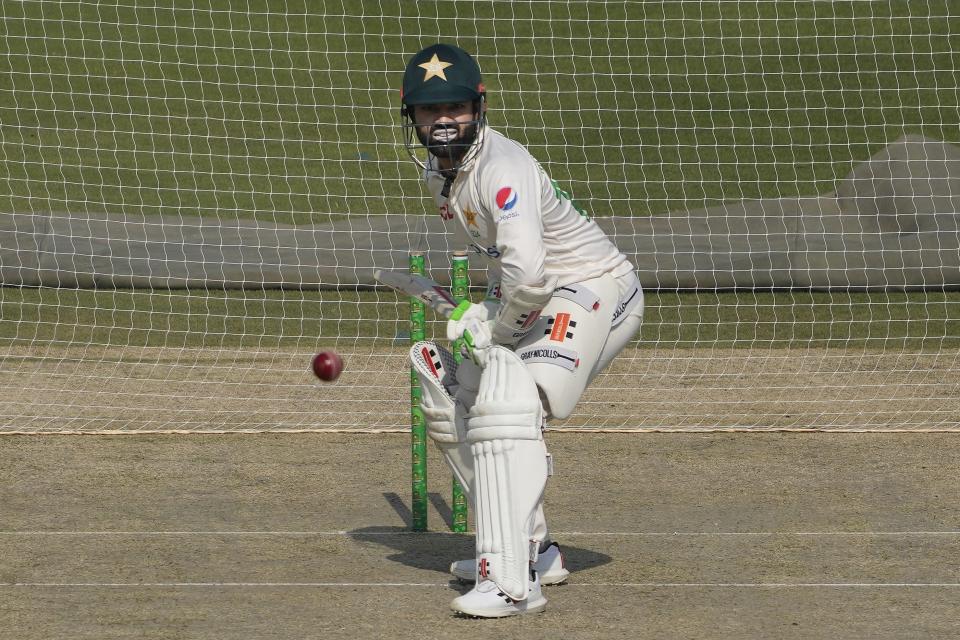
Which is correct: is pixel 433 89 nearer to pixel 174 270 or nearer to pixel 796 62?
pixel 174 270

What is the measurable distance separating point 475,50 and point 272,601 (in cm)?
1360

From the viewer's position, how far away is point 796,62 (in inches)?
741

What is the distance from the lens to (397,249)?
12.1 m

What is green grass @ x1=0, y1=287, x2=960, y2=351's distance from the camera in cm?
1078

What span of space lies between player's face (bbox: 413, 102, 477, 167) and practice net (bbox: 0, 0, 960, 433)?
3365mm

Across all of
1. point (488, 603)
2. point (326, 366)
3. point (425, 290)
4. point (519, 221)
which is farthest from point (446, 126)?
point (488, 603)

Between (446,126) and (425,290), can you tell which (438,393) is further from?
(446,126)

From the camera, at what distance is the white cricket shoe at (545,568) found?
5691mm

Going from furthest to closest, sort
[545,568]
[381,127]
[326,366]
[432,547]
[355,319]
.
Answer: [381,127] < [355,319] < [432,547] < [545,568] < [326,366]

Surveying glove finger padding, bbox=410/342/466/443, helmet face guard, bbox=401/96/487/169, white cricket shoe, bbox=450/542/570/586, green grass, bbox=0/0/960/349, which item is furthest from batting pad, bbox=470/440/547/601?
green grass, bbox=0/0/960/349

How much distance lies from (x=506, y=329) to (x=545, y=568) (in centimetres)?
100

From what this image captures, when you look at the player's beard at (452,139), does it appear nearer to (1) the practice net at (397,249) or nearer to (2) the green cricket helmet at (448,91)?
(2) the green cricket helmet at (448,91)

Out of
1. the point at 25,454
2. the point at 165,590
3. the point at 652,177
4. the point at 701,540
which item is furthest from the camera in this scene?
the point at 652,177

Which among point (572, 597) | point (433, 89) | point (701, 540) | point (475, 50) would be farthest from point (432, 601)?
point (475, 50)
